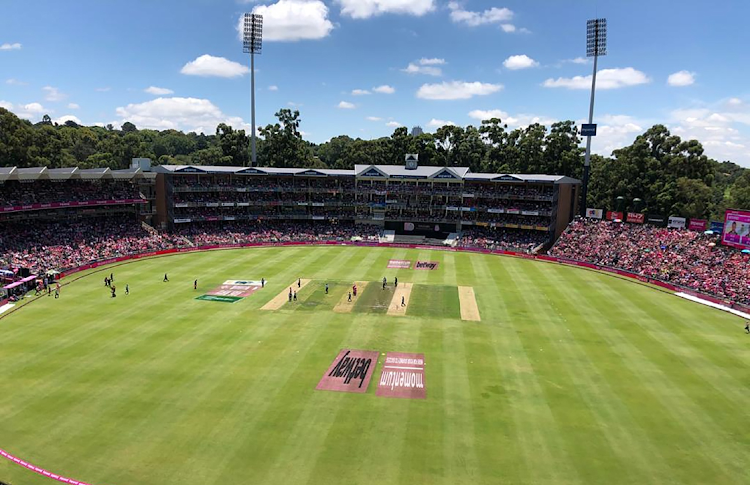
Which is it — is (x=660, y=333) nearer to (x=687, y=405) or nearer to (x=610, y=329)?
(x=610, y=329)

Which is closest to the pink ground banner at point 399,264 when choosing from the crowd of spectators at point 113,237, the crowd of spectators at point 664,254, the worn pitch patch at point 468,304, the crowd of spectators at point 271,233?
the worn pitch patch at point 468,304

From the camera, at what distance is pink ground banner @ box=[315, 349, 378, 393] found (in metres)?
27.2

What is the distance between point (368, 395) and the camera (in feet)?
86.3

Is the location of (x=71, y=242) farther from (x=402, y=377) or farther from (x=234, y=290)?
(x=402, y=377)

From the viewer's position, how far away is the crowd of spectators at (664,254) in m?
49.8

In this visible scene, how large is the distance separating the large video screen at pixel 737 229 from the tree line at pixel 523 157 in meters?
29.8

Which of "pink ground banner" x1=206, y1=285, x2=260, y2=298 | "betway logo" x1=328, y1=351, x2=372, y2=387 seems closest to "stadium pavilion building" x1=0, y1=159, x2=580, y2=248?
"pink ground banner" x1=206, y1=285, x2=260, y2=298

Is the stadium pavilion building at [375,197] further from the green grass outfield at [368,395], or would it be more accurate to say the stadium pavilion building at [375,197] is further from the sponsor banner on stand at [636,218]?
the green grass outfield at [368,395]

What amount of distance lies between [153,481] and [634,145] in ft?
317

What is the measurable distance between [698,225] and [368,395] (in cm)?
5707

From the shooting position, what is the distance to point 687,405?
85.4 ft

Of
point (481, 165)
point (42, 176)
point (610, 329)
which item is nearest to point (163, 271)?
point (42, 176)

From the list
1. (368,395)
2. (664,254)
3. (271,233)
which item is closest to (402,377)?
(368,395)

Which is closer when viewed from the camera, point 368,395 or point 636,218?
point 368,395
